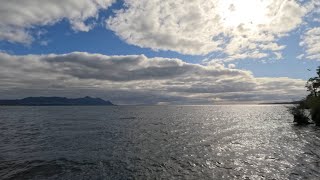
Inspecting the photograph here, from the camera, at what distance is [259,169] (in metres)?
28.8

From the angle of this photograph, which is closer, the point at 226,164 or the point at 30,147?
the point at 226,164

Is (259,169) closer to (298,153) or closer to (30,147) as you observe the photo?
(298,153)

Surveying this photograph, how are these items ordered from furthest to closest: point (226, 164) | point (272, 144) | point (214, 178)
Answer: point (272, 144) < point (226, 164) < point (214, 178)

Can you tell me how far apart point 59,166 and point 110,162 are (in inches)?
200

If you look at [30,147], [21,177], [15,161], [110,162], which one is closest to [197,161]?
[110,162]

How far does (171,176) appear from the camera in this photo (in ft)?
86.3

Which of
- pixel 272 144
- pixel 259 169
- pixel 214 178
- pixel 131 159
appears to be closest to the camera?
pixel 214 178

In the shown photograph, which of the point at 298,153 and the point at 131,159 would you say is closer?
the point at 131,159

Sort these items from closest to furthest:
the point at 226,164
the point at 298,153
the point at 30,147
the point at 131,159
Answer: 1. the point at 226,164
2. the point at 131,159
3. the point at 298,153
4. the point at 30,147

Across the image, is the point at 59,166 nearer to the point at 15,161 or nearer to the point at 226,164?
the point at 15,161

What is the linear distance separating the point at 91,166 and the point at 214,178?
39.6 ft

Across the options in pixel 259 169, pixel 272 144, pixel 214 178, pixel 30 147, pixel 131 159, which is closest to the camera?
pixel 214 178

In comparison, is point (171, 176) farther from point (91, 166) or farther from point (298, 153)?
point (298, 153)

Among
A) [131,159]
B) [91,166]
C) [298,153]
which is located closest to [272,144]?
[298,153]
